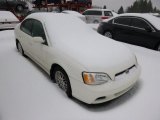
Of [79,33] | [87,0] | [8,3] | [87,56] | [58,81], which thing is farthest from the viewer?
[87,0]

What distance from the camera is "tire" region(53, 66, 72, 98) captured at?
3.17 m

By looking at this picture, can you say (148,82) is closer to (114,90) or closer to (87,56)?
(114,90)

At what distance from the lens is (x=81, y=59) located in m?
3.02

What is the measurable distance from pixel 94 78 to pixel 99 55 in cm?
53

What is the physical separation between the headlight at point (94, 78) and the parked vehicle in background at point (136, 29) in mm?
3991

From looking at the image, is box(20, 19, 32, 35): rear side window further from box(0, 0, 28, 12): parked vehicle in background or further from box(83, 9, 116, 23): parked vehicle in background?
box(0, 0, 28, 12): parked vehicle in background

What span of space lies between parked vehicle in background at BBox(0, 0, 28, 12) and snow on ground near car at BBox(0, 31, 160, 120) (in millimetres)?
13555

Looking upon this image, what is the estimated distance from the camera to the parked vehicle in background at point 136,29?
615cm

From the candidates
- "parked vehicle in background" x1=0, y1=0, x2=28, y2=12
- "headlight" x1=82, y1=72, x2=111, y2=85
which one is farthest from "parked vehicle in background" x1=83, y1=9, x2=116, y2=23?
"headlight" x1=82, y1=72, x2=111, y2=85

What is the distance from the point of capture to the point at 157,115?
9.43 ft

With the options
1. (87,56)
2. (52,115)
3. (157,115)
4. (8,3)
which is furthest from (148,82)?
(8,3)

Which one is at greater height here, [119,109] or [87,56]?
[87,56]

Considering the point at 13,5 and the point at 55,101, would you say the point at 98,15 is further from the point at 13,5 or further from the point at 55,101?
the point at 55,101

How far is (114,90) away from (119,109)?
385 mm
